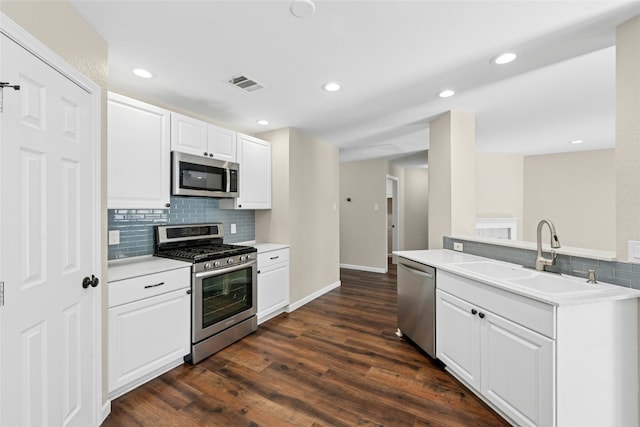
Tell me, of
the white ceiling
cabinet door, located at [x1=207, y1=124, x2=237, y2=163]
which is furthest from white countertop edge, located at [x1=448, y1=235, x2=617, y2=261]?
cabinet door, located at [x1=207, y1=124, x2=237, y2=163]

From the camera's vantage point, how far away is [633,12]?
1.52 meters

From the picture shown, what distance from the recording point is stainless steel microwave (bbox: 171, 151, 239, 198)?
2.51 metres

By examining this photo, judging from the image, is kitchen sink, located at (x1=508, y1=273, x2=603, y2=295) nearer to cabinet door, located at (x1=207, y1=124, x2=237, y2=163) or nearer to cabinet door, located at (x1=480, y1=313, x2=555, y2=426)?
cabinet door, located at (x1=480, y1=313, x2=555, y2=426)

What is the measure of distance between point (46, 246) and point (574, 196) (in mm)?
7707

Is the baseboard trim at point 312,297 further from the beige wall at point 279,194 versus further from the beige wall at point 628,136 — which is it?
the beige wall at point 628,136

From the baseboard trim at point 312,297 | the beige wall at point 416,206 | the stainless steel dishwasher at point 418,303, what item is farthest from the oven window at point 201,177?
the beige wall at point 416,206

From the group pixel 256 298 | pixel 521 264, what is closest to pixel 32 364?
pixel 256 298

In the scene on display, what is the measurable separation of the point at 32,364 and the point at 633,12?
3.56 metres

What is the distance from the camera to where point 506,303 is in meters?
1.61

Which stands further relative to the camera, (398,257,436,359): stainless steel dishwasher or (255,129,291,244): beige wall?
(255,129,291,244): beige wall

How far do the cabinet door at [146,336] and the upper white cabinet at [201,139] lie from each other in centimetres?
137

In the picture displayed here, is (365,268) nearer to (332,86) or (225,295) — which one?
(225,295)

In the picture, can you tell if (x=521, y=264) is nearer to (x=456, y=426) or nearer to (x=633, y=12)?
(x=456, y=426)

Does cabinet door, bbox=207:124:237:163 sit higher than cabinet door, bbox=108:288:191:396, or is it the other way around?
cabinet door, bbox=207:124:237:163
